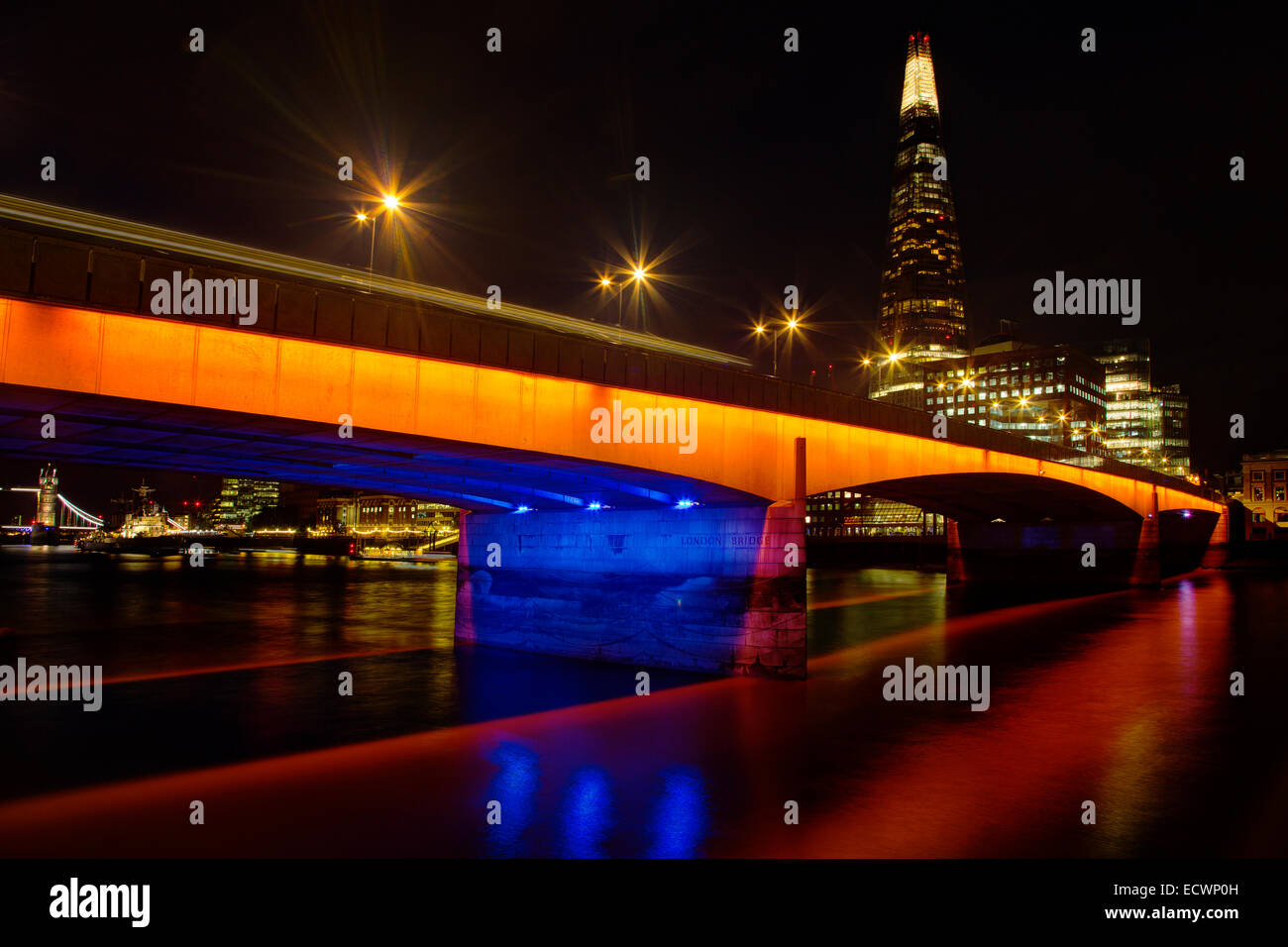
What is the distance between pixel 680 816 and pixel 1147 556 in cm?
6136

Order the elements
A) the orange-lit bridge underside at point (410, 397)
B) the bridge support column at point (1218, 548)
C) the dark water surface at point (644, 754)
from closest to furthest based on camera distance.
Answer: the dark water surface at point (644, 754)
the orange-lit bridge underside at point (410, 397)
the bridge support column at point (1218, 548)

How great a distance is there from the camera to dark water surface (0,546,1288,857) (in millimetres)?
11852

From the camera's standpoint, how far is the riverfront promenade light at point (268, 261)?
49.5ft

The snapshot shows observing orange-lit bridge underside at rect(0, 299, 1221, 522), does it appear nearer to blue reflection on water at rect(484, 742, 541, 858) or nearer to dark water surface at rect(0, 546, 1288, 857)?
dark water surface at rect(0, 546, 1288, 857)

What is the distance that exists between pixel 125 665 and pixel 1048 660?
3331 centimetres

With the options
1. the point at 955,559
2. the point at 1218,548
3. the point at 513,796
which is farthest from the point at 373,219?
the point at 1218,548

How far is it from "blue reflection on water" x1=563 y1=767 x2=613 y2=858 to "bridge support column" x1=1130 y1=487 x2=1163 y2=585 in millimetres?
59738

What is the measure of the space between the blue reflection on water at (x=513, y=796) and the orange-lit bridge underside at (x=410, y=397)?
6.74 m

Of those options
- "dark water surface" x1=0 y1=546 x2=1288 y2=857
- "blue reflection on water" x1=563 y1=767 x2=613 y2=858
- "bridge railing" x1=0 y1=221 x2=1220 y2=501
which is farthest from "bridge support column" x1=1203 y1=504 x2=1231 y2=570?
"blue reflection on water" x1=563 y1=767 x2=613 y2=858

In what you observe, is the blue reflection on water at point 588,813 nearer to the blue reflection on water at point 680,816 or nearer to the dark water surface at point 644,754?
the dark water surface at point 644,754

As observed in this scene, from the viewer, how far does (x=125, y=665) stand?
2850 centimetres

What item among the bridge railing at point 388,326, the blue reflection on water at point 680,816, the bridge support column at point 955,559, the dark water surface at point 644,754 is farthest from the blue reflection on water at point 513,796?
the bridge support column at point 955,559
